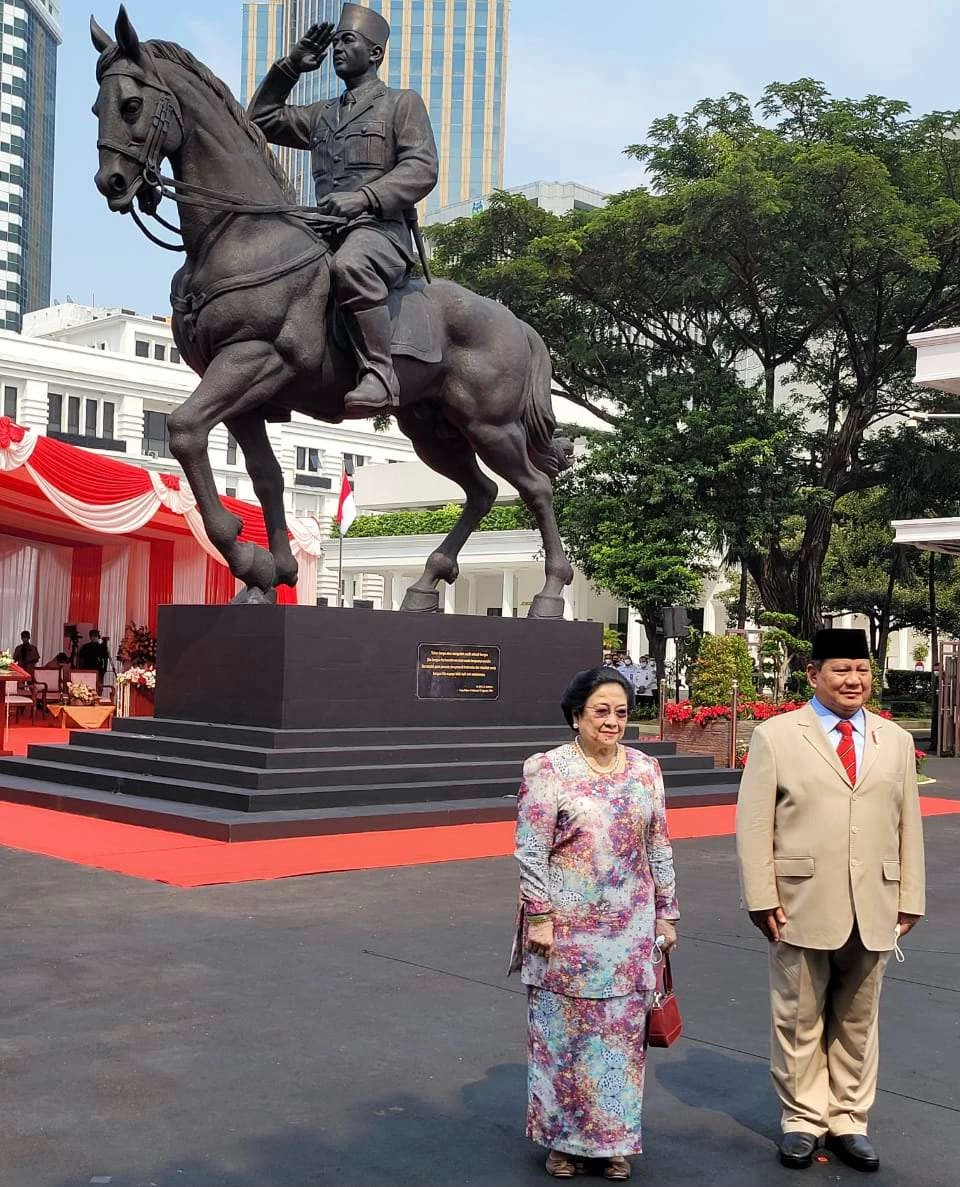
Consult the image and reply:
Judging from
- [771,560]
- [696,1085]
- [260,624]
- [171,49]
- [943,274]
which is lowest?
[696,1085]

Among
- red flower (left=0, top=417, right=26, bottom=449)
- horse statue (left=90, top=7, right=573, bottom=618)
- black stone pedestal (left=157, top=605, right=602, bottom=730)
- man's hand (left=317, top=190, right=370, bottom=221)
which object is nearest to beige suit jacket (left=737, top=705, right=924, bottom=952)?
horse statue (left=90, top=7, right=573, bottom=618)

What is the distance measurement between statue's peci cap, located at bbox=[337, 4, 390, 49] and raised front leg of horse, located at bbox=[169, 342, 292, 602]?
2.72 m

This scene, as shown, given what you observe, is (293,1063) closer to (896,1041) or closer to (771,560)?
(896,1041)

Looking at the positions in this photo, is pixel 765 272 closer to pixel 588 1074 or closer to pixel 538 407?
pixel 538 407

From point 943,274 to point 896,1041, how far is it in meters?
23.6

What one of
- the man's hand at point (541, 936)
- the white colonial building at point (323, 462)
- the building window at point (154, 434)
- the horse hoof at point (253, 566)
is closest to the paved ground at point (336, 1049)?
the man's hand at point (541, 936)

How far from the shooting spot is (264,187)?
32.6 feet

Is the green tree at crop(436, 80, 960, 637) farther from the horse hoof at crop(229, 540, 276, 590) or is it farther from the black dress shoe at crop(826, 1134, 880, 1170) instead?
the black dress shoe at crop(826, 1134, 880, 1170)

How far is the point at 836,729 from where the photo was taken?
160 inches

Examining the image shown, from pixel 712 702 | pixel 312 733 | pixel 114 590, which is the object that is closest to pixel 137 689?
pixel 114 590

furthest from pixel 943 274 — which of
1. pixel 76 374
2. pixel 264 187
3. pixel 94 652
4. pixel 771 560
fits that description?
pixel 76 374

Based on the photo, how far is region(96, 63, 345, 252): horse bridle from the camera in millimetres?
9258

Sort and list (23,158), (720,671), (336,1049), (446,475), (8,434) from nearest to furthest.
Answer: (336,1049), (446,475), (720,671), (8,434), (23,158)

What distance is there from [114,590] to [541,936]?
21307 mm
